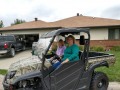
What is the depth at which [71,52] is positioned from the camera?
608 cm

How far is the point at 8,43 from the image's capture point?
59.7 ft

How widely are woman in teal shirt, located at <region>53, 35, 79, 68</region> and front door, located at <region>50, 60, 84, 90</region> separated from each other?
13 cm

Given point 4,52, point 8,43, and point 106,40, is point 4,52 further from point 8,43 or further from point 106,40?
point 106,40

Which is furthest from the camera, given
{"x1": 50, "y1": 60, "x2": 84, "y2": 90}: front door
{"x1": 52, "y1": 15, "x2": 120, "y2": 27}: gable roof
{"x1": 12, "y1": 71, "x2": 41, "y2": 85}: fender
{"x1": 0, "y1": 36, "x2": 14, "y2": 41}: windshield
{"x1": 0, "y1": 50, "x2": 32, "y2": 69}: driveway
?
{"x1": 52, "y1": 15, "x2": 120, "y2": 27}: gable roof

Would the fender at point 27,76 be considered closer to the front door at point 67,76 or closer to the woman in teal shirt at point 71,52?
the front door at point 67,76

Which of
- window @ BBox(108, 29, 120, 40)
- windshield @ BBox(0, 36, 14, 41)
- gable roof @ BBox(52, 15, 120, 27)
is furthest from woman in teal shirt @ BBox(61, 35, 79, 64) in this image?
window @ BBox(108, 29, 120, 40)

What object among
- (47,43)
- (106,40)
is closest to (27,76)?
(47,43)

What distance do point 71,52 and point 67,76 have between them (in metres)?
0.69

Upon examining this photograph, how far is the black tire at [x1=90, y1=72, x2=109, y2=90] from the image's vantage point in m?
6.28

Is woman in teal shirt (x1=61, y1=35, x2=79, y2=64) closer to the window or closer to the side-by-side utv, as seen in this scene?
the side-by-side utv

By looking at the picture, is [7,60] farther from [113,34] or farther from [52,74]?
[52,74]

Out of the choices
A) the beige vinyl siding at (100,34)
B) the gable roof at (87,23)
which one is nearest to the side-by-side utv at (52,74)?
the beige vinyl siding at (100,34)

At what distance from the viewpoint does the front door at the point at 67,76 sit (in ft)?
18.2

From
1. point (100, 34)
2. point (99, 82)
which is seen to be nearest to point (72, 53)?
point (99, 82)
